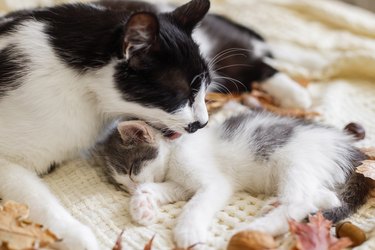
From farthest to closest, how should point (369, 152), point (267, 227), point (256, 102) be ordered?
point (256, 102) < point (369, 152) < point (267, 227)

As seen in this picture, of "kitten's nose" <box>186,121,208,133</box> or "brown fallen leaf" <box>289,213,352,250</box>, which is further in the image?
"kitten's nose" <box>186,121,208,133</box>

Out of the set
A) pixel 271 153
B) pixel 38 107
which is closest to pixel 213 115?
pixel 271 153

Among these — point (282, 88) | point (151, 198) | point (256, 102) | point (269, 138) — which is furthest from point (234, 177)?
point (282, 88)

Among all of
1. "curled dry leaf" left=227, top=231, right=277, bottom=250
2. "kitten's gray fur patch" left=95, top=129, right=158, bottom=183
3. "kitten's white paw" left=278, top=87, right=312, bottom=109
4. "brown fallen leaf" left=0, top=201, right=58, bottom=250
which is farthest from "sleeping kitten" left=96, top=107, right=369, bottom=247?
"kitten's white paw" left=278, top=87, right=312, bottom=109

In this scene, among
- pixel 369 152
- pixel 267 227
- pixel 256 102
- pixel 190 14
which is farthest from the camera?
pixel 256 102

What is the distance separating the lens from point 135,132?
1466 millimetres

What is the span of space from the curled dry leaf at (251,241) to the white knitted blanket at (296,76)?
0.20 ft

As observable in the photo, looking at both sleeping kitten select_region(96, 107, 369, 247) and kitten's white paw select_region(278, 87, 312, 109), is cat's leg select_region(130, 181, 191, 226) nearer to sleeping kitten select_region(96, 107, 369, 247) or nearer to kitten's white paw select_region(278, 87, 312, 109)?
sleeping kitten select_region(96, 107, 369, 247)

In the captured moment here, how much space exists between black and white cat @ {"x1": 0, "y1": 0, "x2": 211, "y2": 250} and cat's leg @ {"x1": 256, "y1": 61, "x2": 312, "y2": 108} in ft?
2.24

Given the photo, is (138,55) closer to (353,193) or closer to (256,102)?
(353,193)

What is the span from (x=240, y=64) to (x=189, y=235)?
1090mm

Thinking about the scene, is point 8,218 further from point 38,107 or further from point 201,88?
point 201,88

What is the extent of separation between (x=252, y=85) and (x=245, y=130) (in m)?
0.61

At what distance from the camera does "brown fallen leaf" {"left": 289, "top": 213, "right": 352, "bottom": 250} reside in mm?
1093
